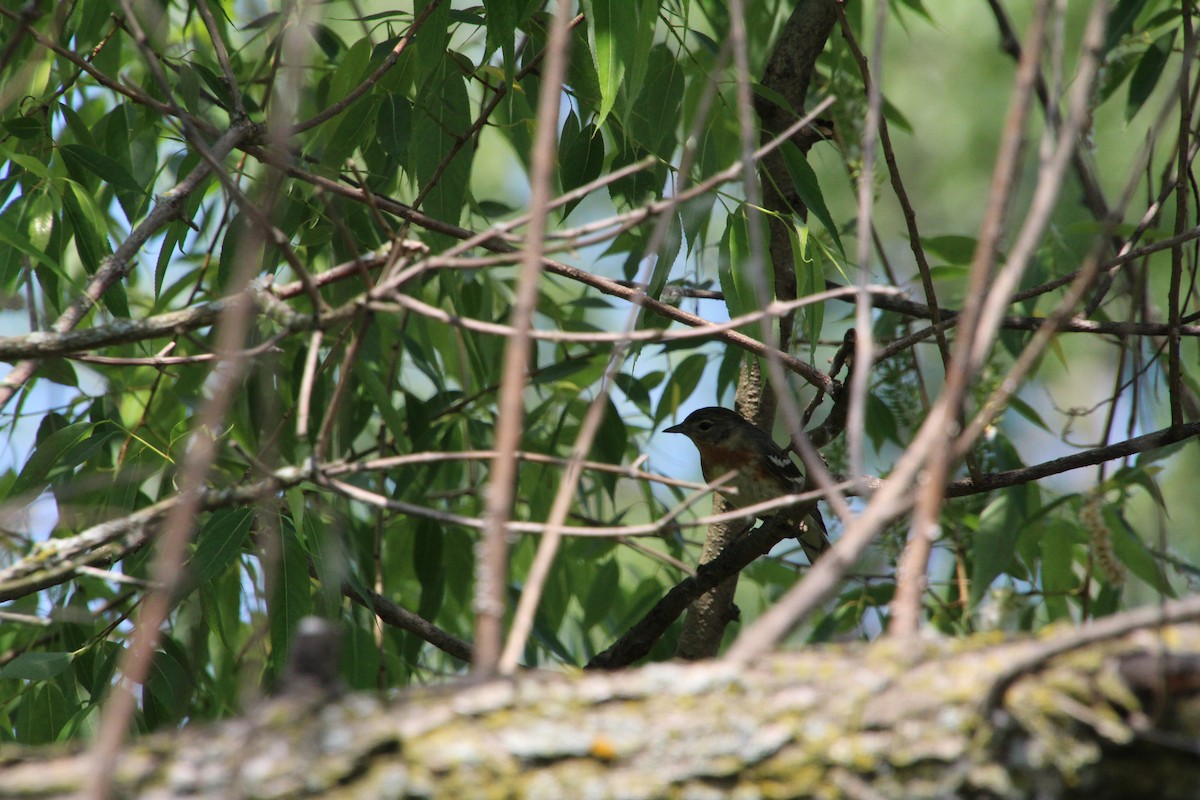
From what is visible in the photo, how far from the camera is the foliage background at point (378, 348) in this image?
9.07ft

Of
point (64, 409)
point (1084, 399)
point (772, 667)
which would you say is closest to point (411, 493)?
point (64, 409)

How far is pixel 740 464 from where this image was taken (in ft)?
20.1

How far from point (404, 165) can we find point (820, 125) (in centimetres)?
177

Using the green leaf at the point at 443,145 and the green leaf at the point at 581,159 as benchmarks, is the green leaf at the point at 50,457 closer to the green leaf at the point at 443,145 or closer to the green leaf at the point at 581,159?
the green leaf at the point at 443,145

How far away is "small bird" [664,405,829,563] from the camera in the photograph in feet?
19.6

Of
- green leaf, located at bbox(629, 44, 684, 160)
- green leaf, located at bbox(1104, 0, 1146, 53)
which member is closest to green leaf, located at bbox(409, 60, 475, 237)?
green leaf, located at bbox(629, 44, 684, 160)

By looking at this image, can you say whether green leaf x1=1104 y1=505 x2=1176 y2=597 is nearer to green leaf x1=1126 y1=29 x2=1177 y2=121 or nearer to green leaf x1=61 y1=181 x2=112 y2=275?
green leaf x1=1126 y1=29 x2=1177 y2=121

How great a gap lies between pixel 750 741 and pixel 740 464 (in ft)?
15.4

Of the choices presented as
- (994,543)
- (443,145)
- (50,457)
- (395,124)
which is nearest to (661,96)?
(443,145)

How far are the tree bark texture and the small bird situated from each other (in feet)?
14.0

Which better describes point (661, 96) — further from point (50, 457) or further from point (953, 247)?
point (50, 457)

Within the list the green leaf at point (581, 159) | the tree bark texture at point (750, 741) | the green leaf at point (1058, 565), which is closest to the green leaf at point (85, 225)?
the green leaf at point (581, 159)

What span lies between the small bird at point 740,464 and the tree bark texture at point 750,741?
426 cm

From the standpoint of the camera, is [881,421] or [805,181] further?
[881,421]
